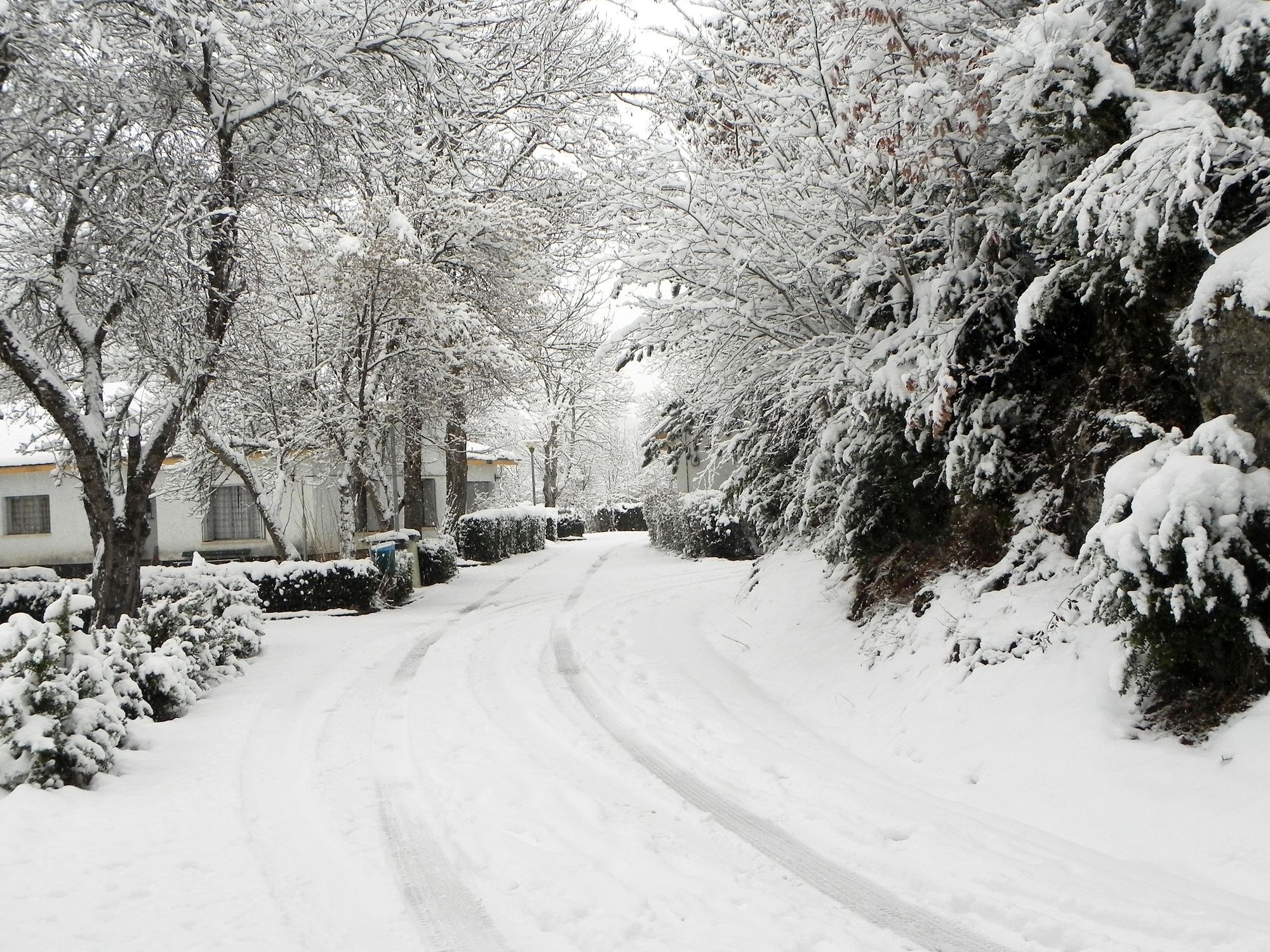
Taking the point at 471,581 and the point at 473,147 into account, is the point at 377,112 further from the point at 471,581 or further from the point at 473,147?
the point at 471,581

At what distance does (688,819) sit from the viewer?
176 inches

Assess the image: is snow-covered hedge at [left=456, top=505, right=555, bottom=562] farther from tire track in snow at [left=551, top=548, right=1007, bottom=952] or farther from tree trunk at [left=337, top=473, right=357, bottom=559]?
tire track in snow at [left=551, top=548, right=1007, bottom=952]

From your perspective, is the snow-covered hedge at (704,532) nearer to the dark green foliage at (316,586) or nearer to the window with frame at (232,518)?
the dark green foliage at (316,586)

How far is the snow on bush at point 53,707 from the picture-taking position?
4.86 m

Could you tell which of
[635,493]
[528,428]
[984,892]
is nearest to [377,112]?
[984,892]

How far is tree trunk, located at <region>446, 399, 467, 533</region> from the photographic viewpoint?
20.0 metres

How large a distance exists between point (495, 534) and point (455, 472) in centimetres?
228

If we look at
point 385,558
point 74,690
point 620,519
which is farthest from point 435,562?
point 620,519

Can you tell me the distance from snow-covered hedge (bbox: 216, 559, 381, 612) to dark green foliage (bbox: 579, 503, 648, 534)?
29129mm

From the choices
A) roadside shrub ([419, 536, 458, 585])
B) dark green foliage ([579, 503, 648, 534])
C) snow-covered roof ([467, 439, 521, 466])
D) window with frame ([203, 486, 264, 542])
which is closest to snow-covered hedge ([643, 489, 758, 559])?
roadside shrub ([419, 536, 458, 585])

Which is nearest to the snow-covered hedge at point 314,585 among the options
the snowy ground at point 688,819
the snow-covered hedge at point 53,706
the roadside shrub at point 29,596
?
the roadside shrub at point 29,596

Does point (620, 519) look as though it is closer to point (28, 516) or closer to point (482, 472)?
point (482, 472)

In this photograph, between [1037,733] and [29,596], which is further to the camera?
[29,596]

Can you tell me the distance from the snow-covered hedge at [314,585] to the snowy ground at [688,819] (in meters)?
6.06
